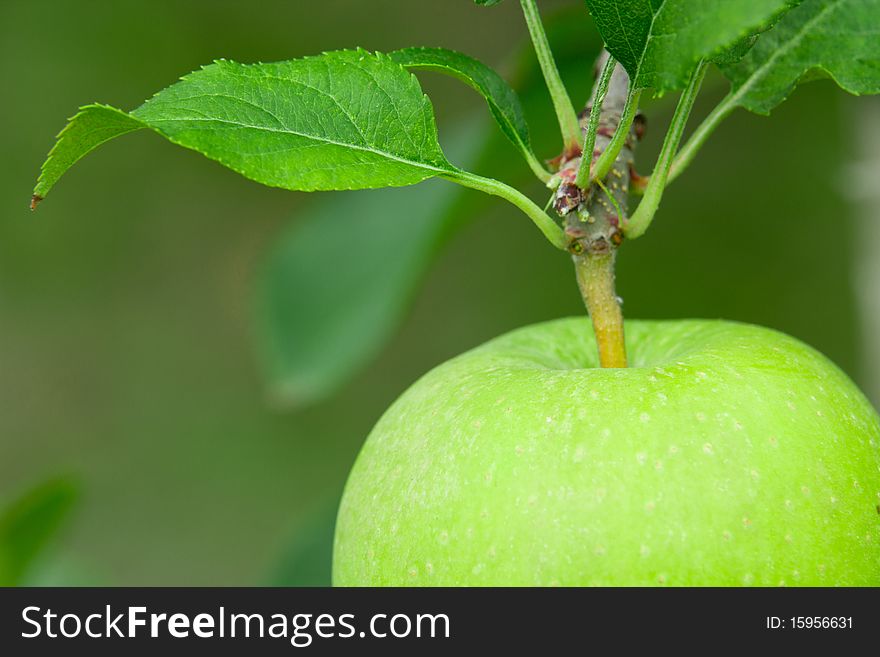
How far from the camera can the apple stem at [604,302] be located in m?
0.47

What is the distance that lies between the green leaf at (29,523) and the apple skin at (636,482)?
1.39 feet

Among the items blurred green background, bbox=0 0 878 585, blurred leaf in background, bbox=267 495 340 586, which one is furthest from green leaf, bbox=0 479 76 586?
blurred green background, bbox=0 0 878 585

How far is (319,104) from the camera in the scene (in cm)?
42

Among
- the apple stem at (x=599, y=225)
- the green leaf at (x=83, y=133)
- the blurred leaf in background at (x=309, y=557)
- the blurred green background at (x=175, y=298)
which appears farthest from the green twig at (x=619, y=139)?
the blurred green background at (x=175, y=298)

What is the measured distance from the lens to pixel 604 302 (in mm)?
476

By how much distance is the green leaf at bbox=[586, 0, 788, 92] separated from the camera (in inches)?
13.4

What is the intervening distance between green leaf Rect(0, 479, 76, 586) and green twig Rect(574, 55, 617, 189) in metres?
0.53

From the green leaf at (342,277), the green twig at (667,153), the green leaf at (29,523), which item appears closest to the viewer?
the green twig at (667,153)

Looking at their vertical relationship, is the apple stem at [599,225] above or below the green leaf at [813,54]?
below

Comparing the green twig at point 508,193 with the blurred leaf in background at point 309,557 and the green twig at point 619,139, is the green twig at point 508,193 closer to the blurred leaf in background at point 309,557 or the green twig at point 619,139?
the green twig at point 619,139

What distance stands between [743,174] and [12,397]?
1448 millimetres

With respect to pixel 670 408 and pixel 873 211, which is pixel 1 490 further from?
pixel 670 408

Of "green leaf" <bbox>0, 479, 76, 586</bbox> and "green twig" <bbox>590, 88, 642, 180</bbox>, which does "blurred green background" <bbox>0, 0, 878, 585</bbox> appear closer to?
"green leaf" <bbox>0, 479, 76, 586</bbox>

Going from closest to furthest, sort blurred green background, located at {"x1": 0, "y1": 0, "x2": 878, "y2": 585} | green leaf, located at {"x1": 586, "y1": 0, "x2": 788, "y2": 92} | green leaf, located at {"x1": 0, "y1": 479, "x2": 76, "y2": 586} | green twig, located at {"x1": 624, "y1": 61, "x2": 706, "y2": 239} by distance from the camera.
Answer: green leaf, located at {"x1": 586, "y1": 0, "x2": 788, "y2": 92} → green twig, located at {"x1": 624, "y1": 61, "x2": 706, "y2": 239} → green leaf, located at {"x1": 0, "y1": 479, "x2": 76, "y2": 586} → blurred green background, located at {"x1": 0, "y1": 0, "x2": 878, "y2": 585}
